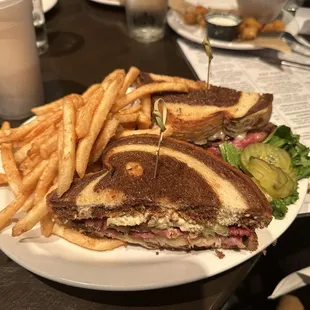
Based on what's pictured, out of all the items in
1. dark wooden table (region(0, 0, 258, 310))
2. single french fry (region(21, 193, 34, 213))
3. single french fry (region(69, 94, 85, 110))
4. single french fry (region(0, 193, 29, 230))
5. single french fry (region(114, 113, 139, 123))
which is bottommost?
dark wooden table (region(0, 0, 258, 310))

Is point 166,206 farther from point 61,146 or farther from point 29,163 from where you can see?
point 29,163

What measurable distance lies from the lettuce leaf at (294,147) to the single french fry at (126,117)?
1.96ft

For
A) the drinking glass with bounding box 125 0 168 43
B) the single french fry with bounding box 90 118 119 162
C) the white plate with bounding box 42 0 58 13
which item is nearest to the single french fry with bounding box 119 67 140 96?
the single french fry with bounding box 90 118 119 162

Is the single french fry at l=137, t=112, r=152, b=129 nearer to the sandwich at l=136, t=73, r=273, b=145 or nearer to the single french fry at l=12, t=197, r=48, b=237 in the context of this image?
the sandwich at l=136, t=73, r=273, b=145

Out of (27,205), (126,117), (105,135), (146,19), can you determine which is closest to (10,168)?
(27,205)

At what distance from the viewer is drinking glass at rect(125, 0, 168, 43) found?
269cm

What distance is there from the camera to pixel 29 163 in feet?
5.29

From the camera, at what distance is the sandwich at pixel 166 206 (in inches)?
55.3

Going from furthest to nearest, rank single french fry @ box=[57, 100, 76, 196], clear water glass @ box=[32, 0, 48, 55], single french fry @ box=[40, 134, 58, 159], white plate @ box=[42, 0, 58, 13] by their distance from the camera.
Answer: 1. white plate @ box=[42, 0, 58, 13]
2. clear water glass @ box=[32, 0, 48, 55]
3. single french fry @ box=[40, 134, 58, 159]
4. single french fry @ box=[57, 100, 76, 196]

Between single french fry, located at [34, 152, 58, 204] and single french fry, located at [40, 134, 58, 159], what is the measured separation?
4 cm

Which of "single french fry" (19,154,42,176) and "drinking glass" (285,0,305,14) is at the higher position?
"drinking glass" (285,0,305,14)

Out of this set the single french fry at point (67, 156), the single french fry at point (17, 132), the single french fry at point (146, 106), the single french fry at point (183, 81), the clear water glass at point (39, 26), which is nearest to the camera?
the single french fry at point (67, 156)

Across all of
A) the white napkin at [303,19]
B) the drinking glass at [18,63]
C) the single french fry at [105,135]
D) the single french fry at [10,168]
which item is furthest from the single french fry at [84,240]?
the white napkin at [303,19]

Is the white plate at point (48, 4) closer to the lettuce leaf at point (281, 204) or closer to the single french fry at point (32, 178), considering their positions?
the single french fry at point (32, 178)
